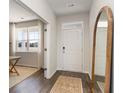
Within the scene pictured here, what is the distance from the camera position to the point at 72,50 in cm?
397

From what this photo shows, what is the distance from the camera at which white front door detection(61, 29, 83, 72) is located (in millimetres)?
3865

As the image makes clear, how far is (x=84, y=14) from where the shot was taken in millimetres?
3785

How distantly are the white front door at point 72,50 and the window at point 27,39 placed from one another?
5.38ft

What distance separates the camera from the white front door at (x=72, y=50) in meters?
3.87

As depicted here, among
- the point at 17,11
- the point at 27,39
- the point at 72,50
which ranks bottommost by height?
the point at 72,50

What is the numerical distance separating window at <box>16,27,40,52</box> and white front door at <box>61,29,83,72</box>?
164 centimetres

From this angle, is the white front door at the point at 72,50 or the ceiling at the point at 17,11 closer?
the ceiling at the point at 17,11

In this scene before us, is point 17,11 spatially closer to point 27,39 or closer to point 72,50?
point 27,39

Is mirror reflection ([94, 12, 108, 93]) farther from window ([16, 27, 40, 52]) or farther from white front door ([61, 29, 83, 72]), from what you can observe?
window ([16, 27, 40, 52])

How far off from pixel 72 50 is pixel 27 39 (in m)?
2.77

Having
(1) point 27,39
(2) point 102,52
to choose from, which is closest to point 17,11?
(1) point 27,39

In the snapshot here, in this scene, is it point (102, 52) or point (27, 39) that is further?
point (27, 39)

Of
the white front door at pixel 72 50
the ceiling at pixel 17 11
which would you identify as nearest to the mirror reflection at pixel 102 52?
the ceiling at pixel 17 11

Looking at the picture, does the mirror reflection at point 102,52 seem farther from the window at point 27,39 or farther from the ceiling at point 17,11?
the window at point 27,39
